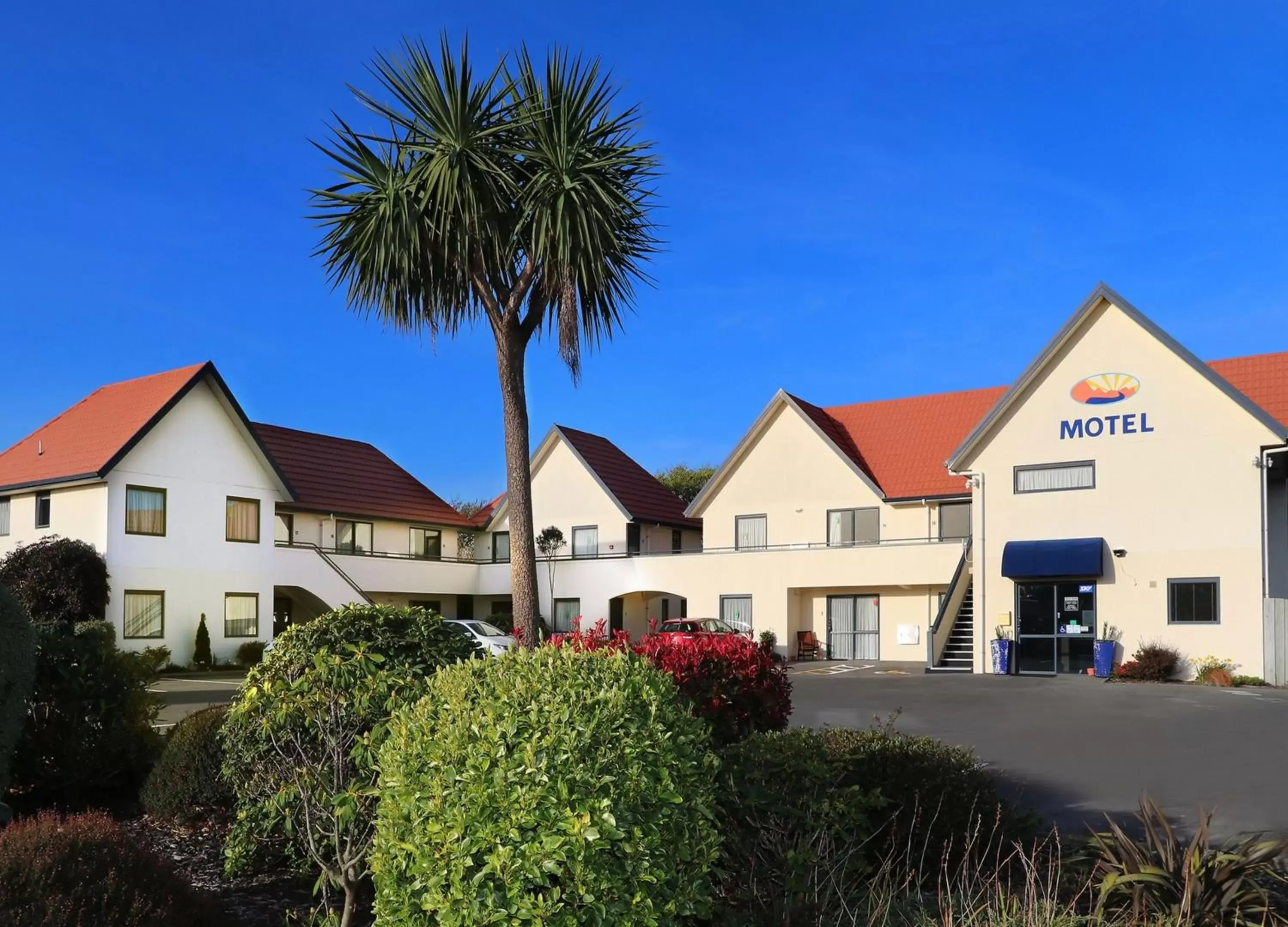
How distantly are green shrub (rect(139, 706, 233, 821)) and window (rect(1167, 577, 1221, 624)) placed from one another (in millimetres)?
24377

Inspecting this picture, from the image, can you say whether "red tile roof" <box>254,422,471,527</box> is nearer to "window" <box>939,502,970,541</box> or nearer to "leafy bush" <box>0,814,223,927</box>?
"window" <box>939,502,970,541</box>

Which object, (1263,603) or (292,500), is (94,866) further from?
(292,500)

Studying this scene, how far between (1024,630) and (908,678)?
4.02m

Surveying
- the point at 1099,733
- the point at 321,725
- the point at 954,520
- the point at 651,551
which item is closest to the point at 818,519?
the point at 954,520

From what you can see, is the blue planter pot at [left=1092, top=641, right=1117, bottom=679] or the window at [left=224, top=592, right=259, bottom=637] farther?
the window at [left=224, top=592, right=259, bottom=637]

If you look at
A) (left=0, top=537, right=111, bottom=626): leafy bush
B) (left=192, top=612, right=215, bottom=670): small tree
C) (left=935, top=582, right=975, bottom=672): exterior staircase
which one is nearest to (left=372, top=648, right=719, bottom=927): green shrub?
(left=935, top=582, right=975, bottom=672): exterior staircase

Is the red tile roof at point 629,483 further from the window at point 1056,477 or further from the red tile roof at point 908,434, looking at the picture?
the window at point 1056,477

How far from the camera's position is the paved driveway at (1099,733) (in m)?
10.8

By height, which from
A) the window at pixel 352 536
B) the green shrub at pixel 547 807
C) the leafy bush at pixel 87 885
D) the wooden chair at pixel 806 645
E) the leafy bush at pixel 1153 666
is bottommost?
the wooden chair at pixel 806 645

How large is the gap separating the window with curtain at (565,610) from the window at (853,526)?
380 inches

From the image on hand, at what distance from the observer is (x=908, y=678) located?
27016mm

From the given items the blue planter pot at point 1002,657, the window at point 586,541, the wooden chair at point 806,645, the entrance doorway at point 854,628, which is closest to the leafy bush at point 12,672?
the blue planter pot at point 1002,657

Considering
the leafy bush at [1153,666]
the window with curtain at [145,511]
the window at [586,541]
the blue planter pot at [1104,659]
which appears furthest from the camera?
the window at [586,541]

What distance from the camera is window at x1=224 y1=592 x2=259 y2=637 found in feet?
113
